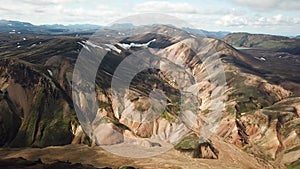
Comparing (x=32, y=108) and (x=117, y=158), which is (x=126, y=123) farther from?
(x=32, y=108)

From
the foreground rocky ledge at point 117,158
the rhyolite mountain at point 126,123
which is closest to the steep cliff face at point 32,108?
the rhyolite mountain at point 126,123

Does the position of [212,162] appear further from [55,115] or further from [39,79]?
[39,79]

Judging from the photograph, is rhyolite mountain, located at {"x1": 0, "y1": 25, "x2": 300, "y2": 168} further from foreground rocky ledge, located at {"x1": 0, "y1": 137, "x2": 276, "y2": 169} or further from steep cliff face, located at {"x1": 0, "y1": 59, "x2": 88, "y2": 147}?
foreground rocky ledge, located at {"x1": 0, "y1": 137, "x2": 276, "y2": 169}

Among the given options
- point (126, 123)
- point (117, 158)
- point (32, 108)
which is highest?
point (32, 108)

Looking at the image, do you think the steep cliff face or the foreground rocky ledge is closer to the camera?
the foreground rocky ledge

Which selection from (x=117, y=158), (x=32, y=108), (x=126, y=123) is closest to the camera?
(x=117, y=158)

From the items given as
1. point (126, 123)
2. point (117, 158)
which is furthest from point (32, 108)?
point (117, 158)

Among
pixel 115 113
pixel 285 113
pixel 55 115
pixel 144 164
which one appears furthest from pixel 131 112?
pixel 285 113

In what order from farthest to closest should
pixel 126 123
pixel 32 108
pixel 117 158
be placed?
1. pixel 126 123
2. pixel 32 108
3. pixel 117 158

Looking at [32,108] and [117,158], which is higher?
[32,108]

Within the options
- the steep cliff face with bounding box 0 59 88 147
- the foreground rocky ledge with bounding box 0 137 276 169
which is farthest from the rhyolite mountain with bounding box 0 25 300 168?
the foreground rocky ledge with bounding box 0 137 276 169

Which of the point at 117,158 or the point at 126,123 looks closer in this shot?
the point at 117,158
